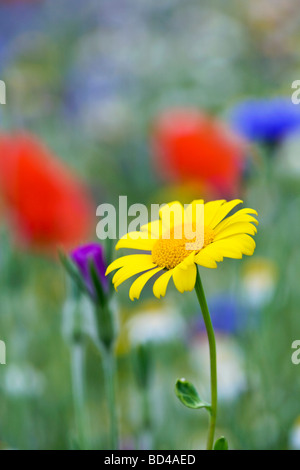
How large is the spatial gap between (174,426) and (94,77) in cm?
87

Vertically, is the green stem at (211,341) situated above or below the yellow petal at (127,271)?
below

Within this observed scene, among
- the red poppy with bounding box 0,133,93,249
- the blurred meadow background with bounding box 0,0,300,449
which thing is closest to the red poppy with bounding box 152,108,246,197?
the blurred meadow background with bounding box 0,0,300,449

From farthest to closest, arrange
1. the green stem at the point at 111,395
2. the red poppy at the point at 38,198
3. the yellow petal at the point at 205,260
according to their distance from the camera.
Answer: the red poppy at the point at 38,198 < the green stem at the point at 111,395 < the yellow petal at the point at 205,260

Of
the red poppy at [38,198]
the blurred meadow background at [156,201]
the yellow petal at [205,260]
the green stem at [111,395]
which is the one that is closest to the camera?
the yellow petal at [205,260]

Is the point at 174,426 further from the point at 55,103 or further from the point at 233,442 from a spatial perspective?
the point at 55,103

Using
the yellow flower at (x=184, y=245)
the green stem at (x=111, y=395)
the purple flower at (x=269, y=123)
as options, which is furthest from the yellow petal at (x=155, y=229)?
the purple flower at (x=269, y=123)

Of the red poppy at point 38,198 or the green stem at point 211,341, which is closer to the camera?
the green stem at point 211,341

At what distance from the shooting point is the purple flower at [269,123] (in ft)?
2.33

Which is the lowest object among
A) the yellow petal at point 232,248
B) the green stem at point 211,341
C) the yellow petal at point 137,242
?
the green stem at point 211,341

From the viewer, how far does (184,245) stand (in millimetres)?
321

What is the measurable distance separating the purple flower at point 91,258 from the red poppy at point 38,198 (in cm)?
39

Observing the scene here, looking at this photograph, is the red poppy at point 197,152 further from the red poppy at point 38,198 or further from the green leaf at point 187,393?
the green leaf at point 187,393

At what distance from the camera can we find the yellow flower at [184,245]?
0.29 m

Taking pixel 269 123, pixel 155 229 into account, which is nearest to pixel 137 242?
pixel 155 229
